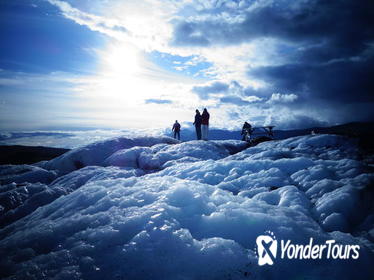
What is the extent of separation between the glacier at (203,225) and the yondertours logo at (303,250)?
10 centimetres

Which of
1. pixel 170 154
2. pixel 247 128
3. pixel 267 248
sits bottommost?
pixel 267 248

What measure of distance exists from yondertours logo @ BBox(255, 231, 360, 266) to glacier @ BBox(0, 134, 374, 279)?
101mm

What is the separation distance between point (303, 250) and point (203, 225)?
2.25 metres

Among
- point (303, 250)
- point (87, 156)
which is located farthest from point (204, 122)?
point (303, 250)

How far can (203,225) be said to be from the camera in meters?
5.37

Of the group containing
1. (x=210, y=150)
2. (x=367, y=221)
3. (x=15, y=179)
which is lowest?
(x=15, y=179)

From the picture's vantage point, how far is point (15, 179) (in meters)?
13.4

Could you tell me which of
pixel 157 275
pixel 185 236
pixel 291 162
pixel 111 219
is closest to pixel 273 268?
pixel 185 236

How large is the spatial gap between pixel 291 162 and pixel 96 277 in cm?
844

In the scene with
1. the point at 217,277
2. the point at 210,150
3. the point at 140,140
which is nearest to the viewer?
the point at 217,277

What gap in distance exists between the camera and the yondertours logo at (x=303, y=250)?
4434 millimetres

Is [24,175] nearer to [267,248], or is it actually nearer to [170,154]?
[170,154]

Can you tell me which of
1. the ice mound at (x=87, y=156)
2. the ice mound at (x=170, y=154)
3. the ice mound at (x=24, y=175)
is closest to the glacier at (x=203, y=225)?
the ice mound at (x=24, y=175)

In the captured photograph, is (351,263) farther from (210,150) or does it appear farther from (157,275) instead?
Answer: (210,150)
